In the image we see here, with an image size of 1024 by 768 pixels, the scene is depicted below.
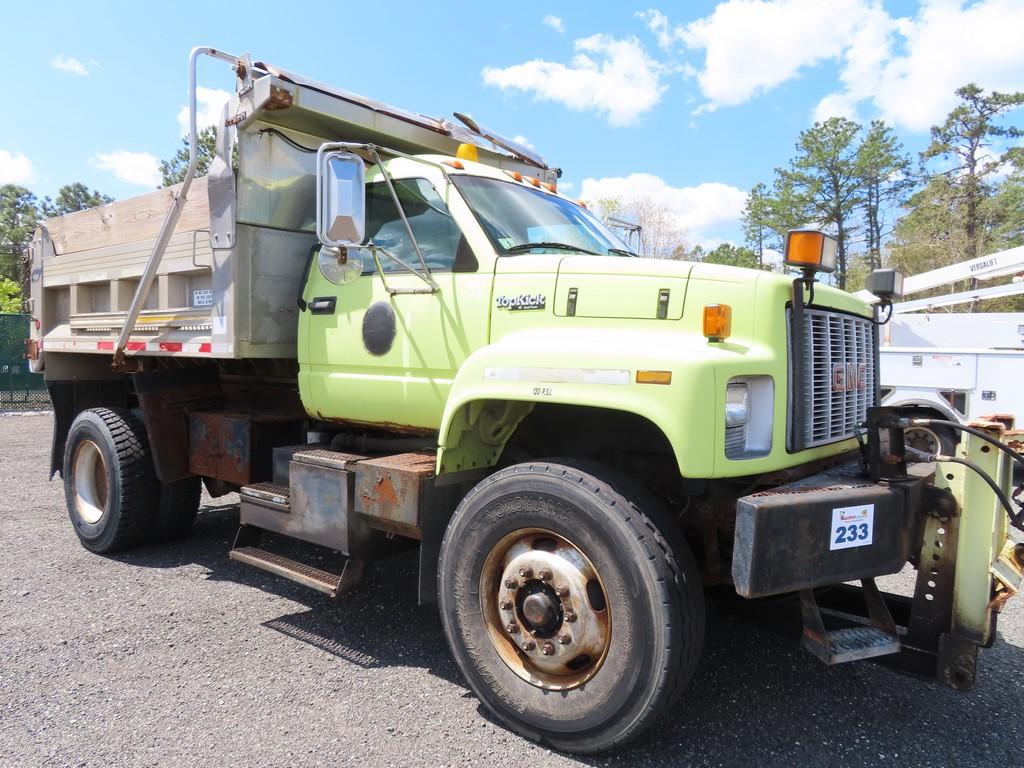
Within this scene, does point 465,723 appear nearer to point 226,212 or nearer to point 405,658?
point 405,658

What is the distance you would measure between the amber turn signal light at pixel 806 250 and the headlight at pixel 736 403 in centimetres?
52

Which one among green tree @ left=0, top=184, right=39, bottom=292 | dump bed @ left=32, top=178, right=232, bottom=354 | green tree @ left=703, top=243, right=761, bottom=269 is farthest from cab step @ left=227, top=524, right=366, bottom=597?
green tree @ left=0, top=184, right=39, bottom=292

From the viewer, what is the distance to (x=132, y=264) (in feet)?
16.9

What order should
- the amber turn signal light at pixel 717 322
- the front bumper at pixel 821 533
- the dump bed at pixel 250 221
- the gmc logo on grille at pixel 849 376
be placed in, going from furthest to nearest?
the dump bed at pixel 250 221 < the gmc logo on grille at pixel 849 376 < the amber turn signal light at pixel 717 322 < the front bumper at pixel 821 533

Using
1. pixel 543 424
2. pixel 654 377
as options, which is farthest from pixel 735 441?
pixel 543 424

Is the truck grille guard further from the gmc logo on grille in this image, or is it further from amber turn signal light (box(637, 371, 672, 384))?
amber turn signal light (box(637, 371, 672, 384))

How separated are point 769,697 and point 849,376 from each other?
1490 mm

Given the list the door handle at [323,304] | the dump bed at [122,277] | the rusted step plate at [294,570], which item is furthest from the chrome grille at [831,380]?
the dump bed at [122,277]

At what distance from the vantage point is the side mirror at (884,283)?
3.22 metres

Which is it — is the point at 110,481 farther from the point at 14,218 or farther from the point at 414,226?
the point at 14,218

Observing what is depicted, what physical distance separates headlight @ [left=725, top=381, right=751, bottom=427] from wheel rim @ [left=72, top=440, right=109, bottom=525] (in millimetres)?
5033

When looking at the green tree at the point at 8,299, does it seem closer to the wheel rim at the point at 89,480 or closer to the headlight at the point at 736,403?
the wheel rim at the point at 89,480

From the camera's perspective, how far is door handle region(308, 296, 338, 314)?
4.06m

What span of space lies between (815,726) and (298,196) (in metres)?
3.94
